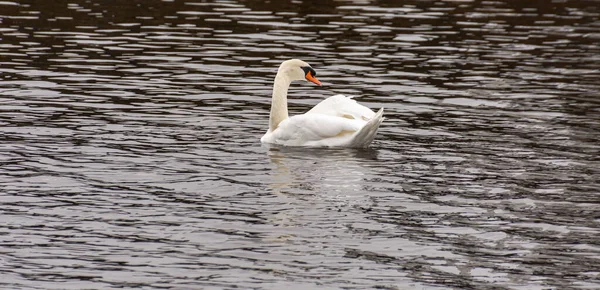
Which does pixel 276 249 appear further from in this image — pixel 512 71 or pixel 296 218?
pixel 512 71

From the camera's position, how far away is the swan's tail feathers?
16.3 m

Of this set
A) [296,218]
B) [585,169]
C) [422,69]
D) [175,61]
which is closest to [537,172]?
[585,169]

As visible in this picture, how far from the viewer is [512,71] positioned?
24.6 metres

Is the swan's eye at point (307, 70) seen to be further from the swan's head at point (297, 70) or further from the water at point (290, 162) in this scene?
the water at point (290, 162)

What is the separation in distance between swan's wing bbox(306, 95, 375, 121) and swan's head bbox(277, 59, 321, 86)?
83cm

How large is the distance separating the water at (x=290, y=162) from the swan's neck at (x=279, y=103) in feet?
1.76

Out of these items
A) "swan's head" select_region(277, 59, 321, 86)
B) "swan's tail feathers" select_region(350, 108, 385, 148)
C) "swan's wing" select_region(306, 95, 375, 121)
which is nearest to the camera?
"swan's tail feathers" select_region(350, 108, 385, 148)

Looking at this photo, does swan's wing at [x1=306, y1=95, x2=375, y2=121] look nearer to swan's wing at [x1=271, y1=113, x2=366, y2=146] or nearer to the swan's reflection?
swan's wing at [x1=271, y1=113, x2=366, y2=146]

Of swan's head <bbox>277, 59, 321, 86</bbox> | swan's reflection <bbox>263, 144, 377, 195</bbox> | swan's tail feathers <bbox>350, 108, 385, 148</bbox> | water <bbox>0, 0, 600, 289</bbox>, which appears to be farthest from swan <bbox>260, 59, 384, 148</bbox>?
swan's head <bbox>277, 59, 321, 86</bbox>

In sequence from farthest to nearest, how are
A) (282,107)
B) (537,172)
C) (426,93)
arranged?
(426,93) → (282,107) → (537,172)

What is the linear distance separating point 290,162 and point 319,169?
650 millimetres

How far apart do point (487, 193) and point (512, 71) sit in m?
11.0

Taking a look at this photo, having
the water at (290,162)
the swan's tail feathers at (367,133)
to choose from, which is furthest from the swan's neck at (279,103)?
the swan's tail feathers at (367,133)

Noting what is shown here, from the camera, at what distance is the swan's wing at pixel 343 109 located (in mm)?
17125
